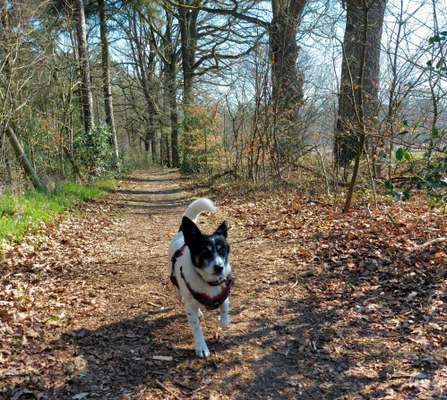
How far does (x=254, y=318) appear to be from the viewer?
4.23 m

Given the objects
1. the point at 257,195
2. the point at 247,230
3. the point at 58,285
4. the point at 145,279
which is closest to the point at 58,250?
the point at 58,285

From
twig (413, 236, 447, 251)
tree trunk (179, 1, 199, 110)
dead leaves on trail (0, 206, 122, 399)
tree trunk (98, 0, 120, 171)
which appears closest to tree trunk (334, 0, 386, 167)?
twig (413, 236, 447, 251)

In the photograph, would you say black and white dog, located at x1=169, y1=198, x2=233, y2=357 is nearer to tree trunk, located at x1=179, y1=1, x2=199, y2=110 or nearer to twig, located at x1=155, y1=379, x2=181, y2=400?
→ twig, located at x1=155, y1=379, x2=181, y2=400

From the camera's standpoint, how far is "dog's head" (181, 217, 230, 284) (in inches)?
136

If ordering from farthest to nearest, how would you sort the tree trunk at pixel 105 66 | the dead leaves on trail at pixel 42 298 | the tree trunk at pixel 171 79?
the tree trunk at pixel 171 79, the tree trunk at pixel 105 66, the dead leaves on trail at pixel 42 298

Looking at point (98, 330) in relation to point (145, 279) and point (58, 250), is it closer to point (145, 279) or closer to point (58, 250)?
point (145, 279)

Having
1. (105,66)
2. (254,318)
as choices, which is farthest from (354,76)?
(105,66)

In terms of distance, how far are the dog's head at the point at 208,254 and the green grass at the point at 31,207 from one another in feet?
13.2

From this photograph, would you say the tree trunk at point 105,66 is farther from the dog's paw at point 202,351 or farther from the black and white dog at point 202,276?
the dog's paw at point 202,351

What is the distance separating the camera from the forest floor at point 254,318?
10.2ft

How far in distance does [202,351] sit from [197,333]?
164 millimetres

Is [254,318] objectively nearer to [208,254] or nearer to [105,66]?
[208,254]

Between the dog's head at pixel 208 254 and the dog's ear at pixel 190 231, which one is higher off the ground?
the dog's ear at pixel 190 231

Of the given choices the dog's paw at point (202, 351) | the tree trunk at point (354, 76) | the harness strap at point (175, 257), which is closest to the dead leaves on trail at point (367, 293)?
the dog's paw at point (202, 351)
